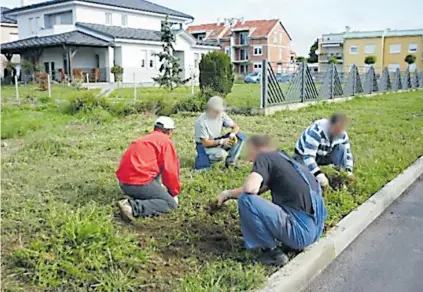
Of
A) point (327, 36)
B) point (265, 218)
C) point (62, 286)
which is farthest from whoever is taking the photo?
point (327, 36)

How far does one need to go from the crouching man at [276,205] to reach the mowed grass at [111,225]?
0.73 feet

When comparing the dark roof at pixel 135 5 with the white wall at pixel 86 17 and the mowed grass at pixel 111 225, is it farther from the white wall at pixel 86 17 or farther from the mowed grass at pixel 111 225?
the mowed grass at pixel 111 225

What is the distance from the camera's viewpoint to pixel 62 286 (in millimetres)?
3318

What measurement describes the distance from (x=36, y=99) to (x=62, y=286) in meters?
14.9

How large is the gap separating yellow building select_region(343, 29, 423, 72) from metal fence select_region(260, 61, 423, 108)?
3478 cm

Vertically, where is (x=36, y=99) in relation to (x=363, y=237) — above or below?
above

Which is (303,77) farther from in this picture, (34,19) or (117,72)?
(34,19)

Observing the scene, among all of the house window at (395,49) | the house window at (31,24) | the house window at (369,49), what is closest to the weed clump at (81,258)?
the house window at (31,24)

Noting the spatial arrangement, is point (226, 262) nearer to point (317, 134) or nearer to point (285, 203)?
point (285, 203)

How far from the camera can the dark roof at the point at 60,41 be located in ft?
109

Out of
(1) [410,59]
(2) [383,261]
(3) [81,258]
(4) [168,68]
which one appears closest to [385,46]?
(1) [410,59]

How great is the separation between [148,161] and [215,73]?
12358mm

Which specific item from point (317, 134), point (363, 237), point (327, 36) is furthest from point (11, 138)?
point (327, 36)

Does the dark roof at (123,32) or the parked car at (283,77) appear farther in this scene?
the dark roof at (123,32)
